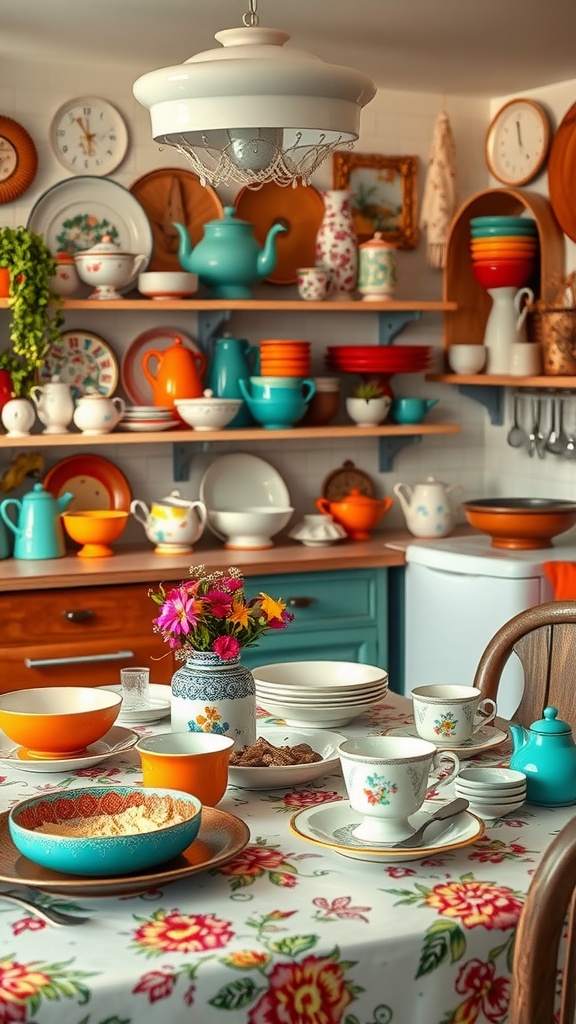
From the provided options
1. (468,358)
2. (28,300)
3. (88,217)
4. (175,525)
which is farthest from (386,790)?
(468,358)

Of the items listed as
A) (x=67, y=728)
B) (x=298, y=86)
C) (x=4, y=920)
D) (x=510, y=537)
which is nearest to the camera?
(x=4, y=920)

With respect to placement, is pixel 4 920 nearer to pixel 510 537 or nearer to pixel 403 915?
pixel 403 915

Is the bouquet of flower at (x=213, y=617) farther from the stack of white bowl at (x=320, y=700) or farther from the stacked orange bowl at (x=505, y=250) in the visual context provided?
the stacked orange bowl at (x=505, y=250)

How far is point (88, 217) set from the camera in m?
3.97

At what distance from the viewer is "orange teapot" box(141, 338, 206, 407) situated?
4.00 metres

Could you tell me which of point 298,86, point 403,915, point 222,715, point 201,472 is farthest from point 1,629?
point 403,915

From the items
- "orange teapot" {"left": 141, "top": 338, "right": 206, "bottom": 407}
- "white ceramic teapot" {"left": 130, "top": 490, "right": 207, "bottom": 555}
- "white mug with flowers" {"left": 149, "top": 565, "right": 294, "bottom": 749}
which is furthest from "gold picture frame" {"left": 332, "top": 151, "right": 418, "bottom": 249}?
"white mug with flowers" {"left": 149, "top": 565, "right": 294, "bottom": 749}

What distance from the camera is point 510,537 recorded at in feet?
12.6

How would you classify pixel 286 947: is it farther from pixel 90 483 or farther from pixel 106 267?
pixel 90 483

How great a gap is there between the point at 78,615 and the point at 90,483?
0.64 metres

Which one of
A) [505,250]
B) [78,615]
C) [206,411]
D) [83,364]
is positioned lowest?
[78,615]

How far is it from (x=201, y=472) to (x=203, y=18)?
1.44 metres

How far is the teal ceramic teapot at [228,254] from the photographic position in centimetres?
395

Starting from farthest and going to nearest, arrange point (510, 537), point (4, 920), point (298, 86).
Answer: point (510, 537), point (298, 86), point (4, 920)
